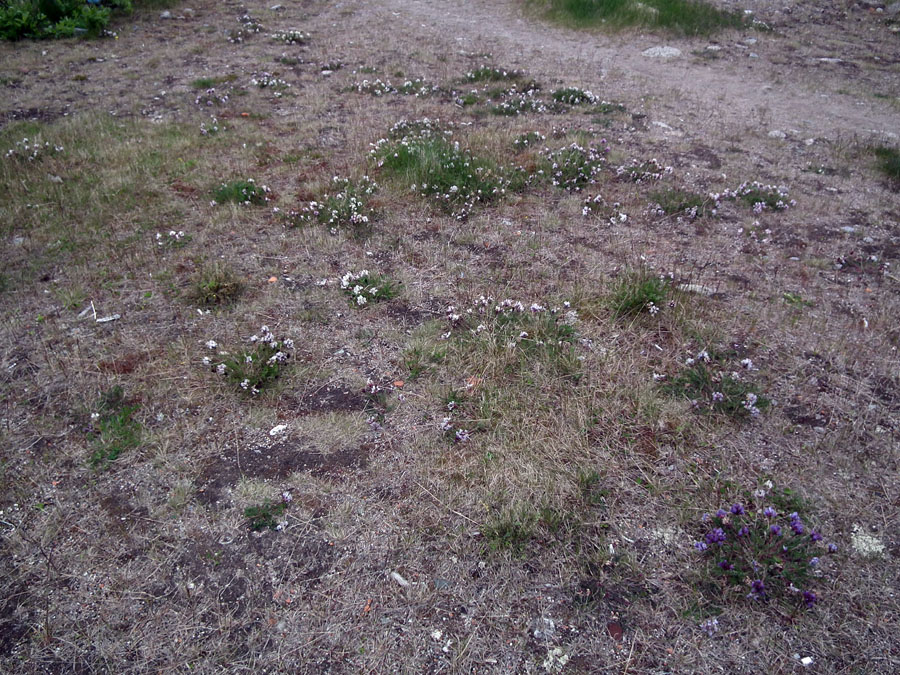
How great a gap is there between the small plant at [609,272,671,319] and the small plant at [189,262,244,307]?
3.35 metres

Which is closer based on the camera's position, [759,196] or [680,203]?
[680,203]

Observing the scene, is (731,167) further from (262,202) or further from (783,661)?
(783,661)

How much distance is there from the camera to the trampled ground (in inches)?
115

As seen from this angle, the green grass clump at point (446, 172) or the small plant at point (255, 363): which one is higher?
the green grass clump at point (446, 172)

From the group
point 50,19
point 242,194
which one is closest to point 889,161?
point 242,194

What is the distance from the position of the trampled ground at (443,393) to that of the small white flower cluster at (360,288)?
0.04 m

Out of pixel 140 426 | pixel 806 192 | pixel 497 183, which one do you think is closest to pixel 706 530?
pixel 140 426

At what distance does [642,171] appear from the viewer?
23.7ft

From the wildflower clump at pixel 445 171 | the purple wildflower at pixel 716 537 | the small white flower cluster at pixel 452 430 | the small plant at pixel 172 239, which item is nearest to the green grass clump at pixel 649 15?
the wildflower clump at pixel 445 171

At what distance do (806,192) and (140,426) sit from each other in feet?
24.9

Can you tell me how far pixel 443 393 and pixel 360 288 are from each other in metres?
1.51

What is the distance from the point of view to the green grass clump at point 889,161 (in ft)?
24.1

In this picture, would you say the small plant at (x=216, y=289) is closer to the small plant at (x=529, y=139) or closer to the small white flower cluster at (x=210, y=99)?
the small plant at (x=529, y=139)

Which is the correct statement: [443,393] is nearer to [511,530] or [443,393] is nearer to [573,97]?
[511,530]
